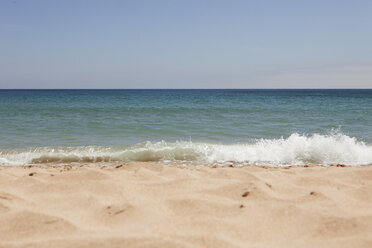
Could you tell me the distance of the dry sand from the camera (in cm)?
247

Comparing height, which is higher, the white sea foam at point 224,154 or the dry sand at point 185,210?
the dry sand at point 185,210

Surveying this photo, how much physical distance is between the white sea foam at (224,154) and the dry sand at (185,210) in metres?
2.78

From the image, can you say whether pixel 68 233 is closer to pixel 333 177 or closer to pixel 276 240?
pixel 276 240

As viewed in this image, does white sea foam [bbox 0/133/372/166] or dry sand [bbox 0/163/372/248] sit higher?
dry sand [bbox 0/163/372/248]

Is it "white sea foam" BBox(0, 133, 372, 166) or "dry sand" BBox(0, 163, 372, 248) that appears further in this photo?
"white sea foam" BBox(0, 133, 372, 166)

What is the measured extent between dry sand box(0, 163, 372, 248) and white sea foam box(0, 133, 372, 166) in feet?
9.14

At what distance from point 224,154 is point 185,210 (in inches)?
179

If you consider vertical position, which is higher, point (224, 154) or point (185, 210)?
point (185, 210)

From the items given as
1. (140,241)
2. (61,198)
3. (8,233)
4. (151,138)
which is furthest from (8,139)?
(140,241)

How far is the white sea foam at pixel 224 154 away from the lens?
23.3ft

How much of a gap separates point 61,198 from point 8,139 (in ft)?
25.3

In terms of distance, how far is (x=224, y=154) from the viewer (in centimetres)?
748

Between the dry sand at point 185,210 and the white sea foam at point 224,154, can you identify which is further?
the white sea foam at point 224,154

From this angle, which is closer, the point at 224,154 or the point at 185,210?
the point at 185,210
